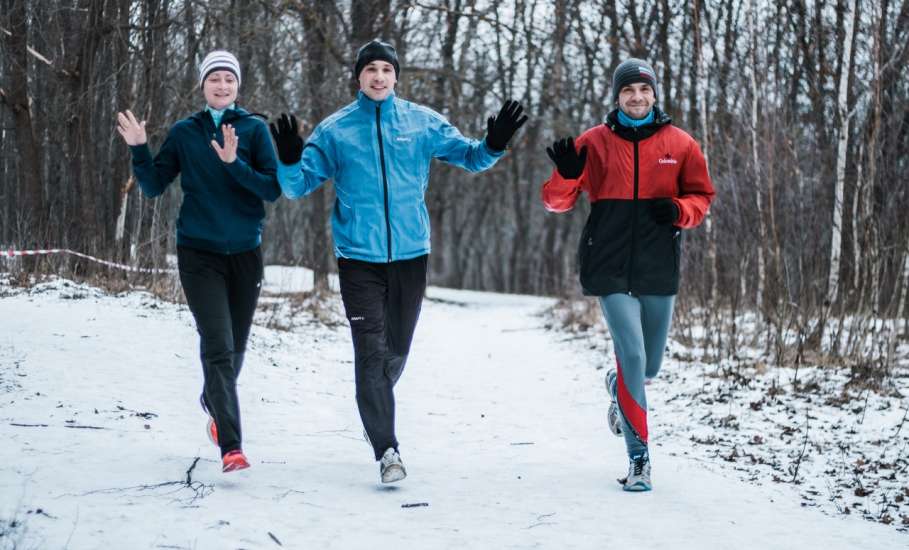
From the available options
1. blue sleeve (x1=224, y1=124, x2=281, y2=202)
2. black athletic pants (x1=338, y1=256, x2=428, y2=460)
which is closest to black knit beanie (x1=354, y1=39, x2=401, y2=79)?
blue sleeve (x1=224, y1=124, x2=281, y2=202)

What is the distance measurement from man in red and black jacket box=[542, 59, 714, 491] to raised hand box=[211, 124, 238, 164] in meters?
1.56

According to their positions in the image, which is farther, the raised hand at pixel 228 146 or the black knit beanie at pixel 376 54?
the black knit beanie at pixel 376 54

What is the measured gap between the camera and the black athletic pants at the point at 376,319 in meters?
4.43

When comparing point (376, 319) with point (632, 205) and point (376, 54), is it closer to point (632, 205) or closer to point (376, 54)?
point (376, 54)

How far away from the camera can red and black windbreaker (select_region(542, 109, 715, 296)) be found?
469 centimetres

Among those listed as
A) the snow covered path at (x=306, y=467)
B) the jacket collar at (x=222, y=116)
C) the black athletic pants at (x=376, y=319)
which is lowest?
the snow covered path at (x=306, y=467)

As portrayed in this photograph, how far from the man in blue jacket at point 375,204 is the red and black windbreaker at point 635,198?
0.54 metres

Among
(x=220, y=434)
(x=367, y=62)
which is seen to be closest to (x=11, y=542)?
(x=220, y=434)

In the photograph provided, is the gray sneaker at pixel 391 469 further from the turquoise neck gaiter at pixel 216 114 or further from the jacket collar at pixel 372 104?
the turquoise neck gaiter at pixel 216 114

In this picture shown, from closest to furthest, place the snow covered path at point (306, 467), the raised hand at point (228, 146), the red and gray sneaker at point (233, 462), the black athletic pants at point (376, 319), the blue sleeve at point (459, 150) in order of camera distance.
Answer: the snow covered path at point (306, 467), the red and gray sneaker at point (233, 462), the raised hand at point (228, 146), the black athletic pants at point (376, 319), the blue sleeve at point (459, 150)

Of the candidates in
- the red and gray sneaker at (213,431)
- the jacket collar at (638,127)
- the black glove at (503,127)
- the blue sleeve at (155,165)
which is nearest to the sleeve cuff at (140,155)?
the blue sleeve at (155,165)

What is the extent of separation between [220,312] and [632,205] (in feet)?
6.99

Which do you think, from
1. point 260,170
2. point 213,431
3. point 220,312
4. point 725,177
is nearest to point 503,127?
point 260,170

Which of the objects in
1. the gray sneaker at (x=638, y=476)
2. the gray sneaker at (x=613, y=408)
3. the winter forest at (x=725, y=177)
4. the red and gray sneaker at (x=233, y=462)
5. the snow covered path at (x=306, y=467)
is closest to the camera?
the snow covered path at (x=306, y=467)
